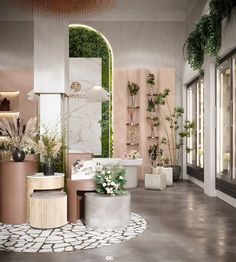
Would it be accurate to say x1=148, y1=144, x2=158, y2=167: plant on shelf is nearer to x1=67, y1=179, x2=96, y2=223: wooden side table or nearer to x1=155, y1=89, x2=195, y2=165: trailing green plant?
x1=155, y1=89, x2=195, y2=165: trailing green plant

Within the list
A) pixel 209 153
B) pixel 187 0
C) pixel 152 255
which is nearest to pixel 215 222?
pixel 152 255

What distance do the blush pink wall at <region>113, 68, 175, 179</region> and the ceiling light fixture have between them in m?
5.42

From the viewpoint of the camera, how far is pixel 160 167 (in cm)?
927

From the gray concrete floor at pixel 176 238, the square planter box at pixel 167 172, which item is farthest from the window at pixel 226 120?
the square planter box at pixel 167 172

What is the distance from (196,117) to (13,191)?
19.5 feet

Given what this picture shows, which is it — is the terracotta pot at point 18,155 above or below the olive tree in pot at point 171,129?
below

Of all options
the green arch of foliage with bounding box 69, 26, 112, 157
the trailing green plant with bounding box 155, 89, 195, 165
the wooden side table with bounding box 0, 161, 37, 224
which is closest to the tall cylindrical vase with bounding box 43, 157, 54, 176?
the wooden side table with bounding box 0, 161, 37, 224

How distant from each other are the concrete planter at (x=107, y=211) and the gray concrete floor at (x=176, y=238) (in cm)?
38

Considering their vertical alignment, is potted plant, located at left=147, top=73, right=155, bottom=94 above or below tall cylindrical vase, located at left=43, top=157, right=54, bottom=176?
above

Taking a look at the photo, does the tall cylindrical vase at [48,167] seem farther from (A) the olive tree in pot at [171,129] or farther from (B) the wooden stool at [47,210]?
(A) the olive tree in pot at [171,129]

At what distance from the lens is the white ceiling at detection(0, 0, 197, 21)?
10.4 m

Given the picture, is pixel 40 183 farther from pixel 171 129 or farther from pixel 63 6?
pixel 171 129

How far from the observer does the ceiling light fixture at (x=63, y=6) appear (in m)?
4.94

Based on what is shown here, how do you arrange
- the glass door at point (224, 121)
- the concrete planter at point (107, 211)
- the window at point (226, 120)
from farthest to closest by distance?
the glass door at point (224, 121) → the window at point (226, 120) → the concrete planter at point (107, 211)
